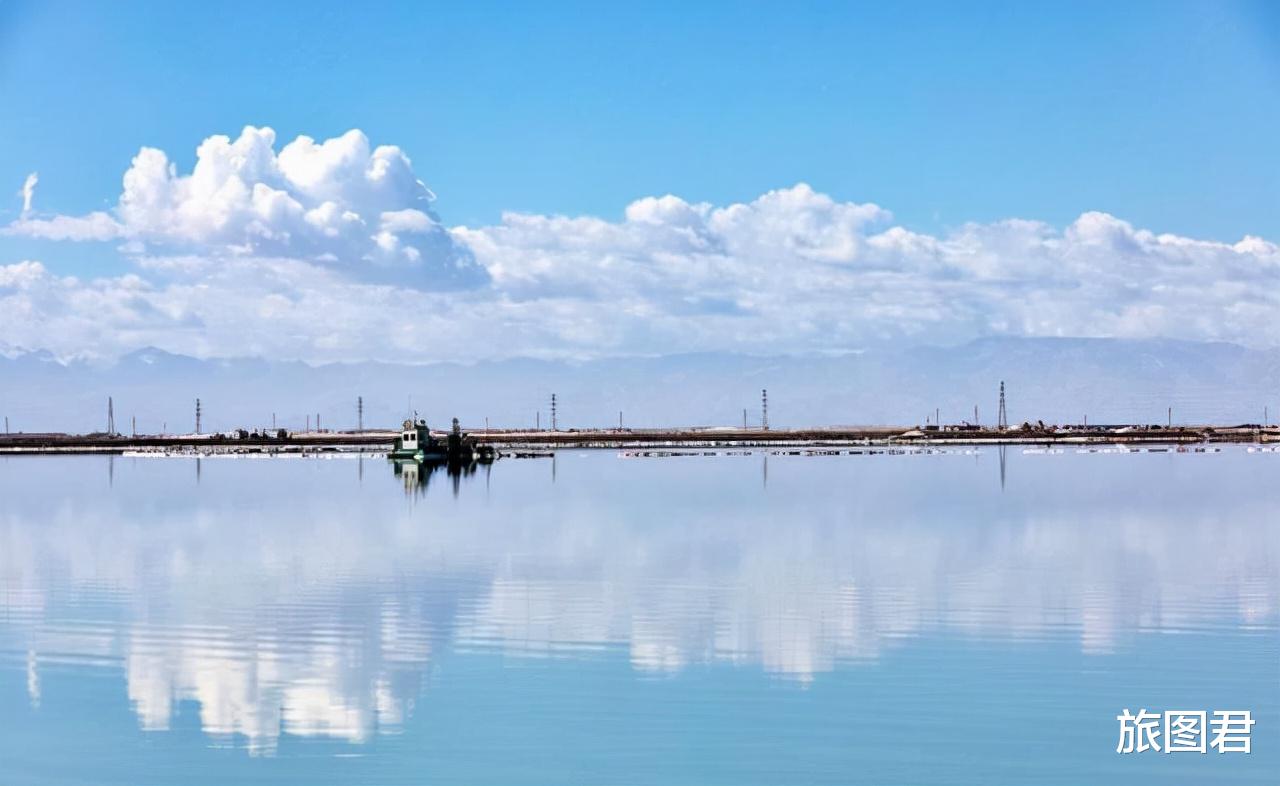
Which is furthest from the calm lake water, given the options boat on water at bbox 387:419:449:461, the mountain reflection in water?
boat on water at bbox 387:419:449:461

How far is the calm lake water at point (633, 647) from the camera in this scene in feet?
73.3

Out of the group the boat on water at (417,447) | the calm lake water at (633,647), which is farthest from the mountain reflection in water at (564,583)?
the boat on water at (417,447)

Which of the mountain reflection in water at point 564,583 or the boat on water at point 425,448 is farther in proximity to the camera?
the boat on water at point 425,448

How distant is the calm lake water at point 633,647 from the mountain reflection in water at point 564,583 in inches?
6.4

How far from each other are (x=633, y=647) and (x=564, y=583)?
41.1 feet

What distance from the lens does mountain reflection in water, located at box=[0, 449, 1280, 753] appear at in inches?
1162

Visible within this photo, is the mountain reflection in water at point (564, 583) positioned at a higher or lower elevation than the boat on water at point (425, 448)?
lower

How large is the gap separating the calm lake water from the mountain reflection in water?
163 millimetres

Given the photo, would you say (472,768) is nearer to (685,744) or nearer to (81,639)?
(685,744)

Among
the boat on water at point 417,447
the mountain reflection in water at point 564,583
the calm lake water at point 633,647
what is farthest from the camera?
the boat on water at point 417,447

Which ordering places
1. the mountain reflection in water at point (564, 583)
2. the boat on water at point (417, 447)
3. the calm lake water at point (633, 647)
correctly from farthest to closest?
the boat on water at point (417, 447) < the mountain reflection in water at point (564, 583) < the calm lake water at point (633, 647)

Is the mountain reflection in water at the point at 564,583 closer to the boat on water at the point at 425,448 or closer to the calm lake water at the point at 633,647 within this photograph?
the calm lake water at the point at 633,647

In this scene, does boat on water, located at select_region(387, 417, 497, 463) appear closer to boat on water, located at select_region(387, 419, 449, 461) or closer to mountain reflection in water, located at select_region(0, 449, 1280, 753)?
boat on water, located at select_region(387, 419, 449, 461)

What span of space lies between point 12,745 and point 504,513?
52.5 meters
